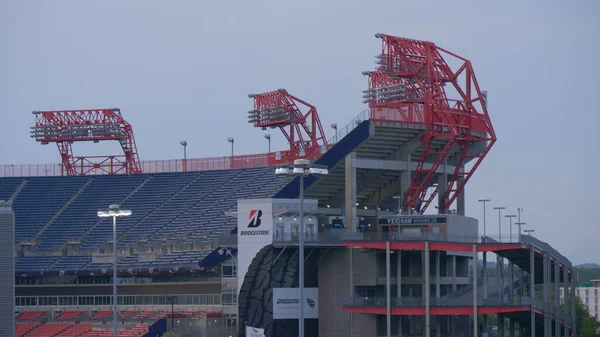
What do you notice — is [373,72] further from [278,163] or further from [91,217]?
[91,217]

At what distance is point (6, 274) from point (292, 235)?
22.4 m

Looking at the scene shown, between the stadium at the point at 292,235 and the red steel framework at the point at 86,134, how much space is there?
168 mm

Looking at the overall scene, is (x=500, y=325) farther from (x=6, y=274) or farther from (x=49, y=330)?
(x=6, y=274)

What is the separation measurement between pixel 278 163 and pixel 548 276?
2918 centimetres

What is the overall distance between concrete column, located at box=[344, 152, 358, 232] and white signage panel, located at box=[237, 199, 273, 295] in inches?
359

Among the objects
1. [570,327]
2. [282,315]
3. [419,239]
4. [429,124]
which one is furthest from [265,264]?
[570,327]

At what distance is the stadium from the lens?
296 ft

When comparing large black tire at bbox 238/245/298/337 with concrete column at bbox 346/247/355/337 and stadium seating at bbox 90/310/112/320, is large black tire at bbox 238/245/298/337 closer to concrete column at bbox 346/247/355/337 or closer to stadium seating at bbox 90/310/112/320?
concrete column at bbox 346/247/355/337

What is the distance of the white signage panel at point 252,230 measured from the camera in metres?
90.1

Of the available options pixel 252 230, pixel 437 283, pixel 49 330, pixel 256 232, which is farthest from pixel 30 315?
pixel 437 283

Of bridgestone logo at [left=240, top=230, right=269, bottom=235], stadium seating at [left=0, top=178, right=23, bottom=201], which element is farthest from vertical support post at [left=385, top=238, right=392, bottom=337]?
stadium seating at [left=0, top=178, right=23, bottom=201]

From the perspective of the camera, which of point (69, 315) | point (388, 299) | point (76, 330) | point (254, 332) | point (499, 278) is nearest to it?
point (388, 299)

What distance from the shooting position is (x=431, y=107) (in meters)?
101

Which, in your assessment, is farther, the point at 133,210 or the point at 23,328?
the point at 133,210
